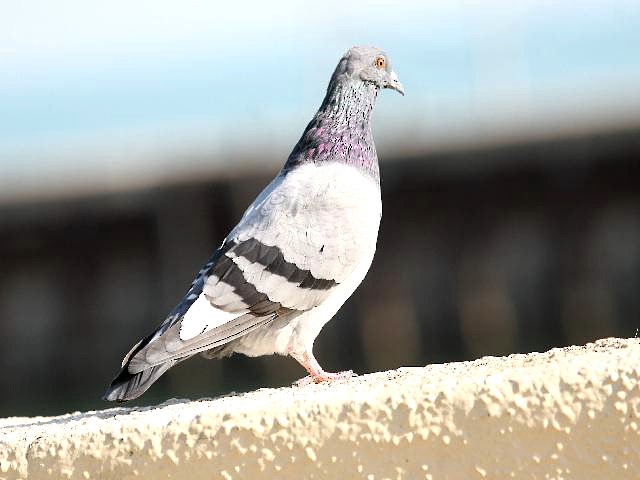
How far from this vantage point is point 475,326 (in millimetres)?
21047

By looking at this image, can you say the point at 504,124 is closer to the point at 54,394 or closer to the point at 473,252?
the point at 473,252

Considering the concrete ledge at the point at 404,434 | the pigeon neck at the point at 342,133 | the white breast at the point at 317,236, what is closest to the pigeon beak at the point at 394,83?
the pigeon neck at the point at 342,133

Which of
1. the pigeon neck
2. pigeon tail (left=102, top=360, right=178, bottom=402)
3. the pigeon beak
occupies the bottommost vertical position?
pigeon tail (left=102, top=360, right=178, bottom=402)

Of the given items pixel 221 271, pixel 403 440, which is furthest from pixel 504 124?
pixel 403 440

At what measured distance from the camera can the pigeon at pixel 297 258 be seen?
5.66 meters

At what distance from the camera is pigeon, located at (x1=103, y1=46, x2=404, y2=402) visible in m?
5.66

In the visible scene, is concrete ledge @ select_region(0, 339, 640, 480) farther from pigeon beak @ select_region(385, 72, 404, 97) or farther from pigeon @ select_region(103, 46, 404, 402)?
pigeon beak @ select_region(385, 72, 404, 97)

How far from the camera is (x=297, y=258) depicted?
241 inches

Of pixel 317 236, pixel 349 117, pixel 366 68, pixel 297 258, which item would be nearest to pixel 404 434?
pixel 297 258

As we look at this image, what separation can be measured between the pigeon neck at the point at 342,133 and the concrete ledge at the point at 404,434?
289 centimetres

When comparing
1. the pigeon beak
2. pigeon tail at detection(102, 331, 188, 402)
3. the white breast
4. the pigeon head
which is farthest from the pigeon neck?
pigeon tail at detection(102, 331, 188, 402)

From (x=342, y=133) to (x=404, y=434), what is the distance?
11.4ft

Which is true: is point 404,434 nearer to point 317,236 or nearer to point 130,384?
point 130,384

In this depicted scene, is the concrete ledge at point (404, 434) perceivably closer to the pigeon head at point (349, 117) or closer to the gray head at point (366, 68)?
the pigeon head at point (349, 117)
